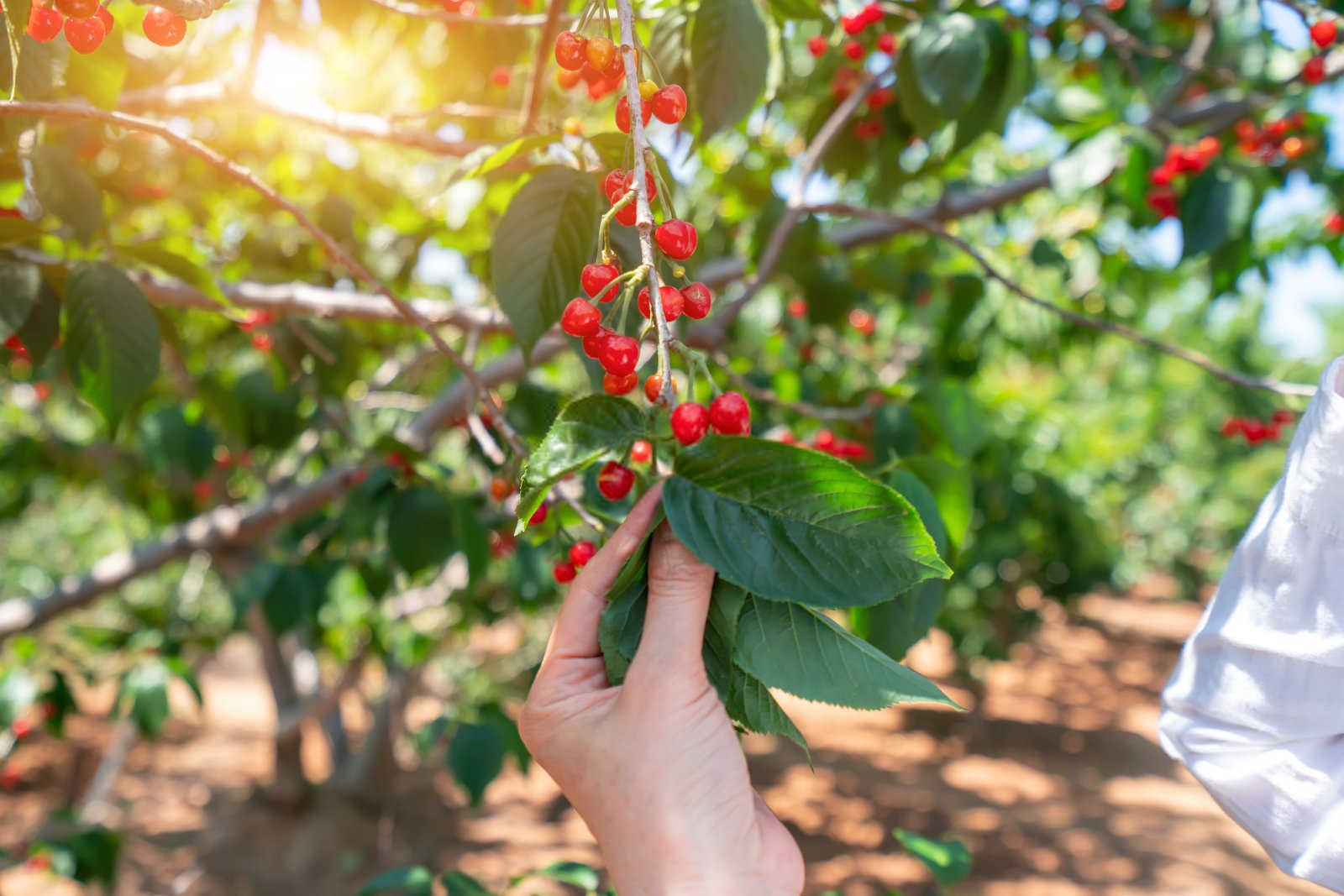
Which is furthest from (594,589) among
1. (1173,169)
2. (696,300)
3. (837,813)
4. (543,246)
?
(837,813)

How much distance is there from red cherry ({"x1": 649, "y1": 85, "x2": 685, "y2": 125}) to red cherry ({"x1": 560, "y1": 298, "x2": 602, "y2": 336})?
23cm

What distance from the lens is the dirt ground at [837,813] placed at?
4922mm

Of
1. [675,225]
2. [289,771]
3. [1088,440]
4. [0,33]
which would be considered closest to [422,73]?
[0,33]

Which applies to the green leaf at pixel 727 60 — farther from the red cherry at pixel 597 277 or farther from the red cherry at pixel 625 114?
the red cherry at pixel 597 277

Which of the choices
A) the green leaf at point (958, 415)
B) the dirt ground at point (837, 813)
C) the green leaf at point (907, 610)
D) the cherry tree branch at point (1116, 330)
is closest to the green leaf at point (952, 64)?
the cherry tree branch at point (1116, 330)

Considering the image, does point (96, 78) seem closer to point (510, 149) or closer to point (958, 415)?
point (510, 149)

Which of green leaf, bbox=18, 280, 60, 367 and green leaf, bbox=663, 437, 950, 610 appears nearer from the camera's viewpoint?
green leaf, bbox=663, 437, 950, 610

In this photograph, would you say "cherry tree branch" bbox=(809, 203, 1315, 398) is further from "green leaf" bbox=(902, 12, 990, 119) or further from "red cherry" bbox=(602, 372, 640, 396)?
"red cherry" bbox=(602, 372, 640, 396)

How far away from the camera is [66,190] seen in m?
1.42

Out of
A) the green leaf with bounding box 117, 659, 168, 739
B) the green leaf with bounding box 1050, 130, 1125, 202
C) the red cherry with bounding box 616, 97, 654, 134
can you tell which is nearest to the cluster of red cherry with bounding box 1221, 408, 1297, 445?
the green leaf with bounding box 1050, 130, 1125, 202

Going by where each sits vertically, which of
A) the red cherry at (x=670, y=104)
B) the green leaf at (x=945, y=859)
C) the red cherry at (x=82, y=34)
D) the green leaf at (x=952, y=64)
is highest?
the green leaf at (x=952, y=64)

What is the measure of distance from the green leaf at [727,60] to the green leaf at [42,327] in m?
1.15

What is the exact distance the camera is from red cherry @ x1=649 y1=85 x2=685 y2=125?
917 millimetres

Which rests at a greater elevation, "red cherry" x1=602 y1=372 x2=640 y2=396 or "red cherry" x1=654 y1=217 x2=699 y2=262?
"red cherry" x1=654 y1=217 x2=699 y2=262
